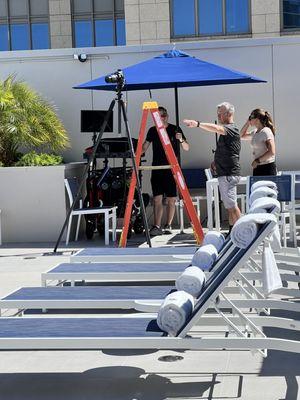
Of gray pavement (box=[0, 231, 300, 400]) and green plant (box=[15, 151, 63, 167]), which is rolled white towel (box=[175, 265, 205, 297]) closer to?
gray pavement (box=[0, 231, 300, 400])

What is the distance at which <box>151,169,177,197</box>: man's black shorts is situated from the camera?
1179 cm

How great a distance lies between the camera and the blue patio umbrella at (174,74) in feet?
35.6

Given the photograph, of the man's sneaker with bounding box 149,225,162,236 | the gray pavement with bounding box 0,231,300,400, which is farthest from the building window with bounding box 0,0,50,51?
the gray pavement with bounding box 0,231,300,400

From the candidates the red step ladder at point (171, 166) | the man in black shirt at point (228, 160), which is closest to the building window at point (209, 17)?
the red step ladder at point (171, 166)

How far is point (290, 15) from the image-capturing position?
1052 inches

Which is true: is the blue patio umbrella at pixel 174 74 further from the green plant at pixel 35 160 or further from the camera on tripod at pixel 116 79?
the green plant at pixel 35 160

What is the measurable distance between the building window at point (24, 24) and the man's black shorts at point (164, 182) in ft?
72.0

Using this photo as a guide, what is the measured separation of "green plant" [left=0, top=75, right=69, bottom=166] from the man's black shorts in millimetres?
1826

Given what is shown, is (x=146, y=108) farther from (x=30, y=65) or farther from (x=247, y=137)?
(x=30, y=65)

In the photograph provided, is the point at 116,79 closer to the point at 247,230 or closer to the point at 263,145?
the point at 263,145

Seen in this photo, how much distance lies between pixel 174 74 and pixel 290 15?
17.0 m

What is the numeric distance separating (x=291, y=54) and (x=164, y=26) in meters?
13.6

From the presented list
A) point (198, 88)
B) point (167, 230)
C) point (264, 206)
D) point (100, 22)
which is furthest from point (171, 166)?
point (100, 22)

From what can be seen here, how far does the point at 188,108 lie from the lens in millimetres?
13195
